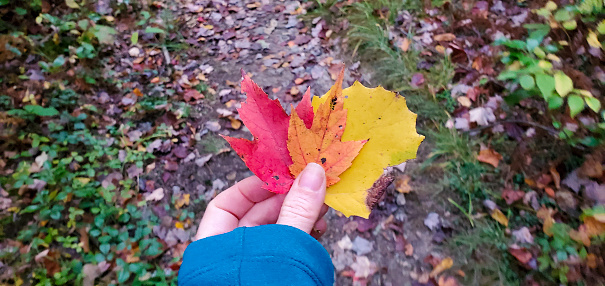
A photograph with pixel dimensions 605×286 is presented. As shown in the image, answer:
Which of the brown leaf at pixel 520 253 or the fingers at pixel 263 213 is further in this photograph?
the brown leaf at pixel 520 253

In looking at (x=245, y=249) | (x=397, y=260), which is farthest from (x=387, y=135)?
(x=397, y=260)

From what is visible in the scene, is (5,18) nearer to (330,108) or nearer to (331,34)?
(331,34)

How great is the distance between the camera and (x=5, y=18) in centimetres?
382

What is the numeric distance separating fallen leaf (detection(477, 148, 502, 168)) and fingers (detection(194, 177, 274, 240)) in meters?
1.69

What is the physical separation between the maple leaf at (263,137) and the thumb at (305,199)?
0.09 m

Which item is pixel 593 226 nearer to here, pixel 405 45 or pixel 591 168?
pixel 591 168

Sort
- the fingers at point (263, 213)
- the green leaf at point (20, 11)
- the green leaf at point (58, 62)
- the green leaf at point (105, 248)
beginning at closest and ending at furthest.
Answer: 1. the fingers at point (263, 213)
2. the green leaf at point (105, 248)
3. the green leaf at point (58, 62)
4. the green leaf at point (20, 11)

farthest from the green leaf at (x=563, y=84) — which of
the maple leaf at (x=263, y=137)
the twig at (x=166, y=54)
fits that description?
the twig at (x=166, y=54)

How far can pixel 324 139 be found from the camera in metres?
1.08

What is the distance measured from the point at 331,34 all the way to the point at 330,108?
3.17m

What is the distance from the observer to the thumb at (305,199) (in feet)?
3.58

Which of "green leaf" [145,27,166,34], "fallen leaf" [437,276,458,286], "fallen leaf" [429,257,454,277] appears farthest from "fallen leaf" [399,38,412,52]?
"green leaf" [145,27,166,34]

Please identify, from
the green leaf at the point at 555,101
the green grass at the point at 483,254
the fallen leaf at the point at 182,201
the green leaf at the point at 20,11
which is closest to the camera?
the green leaf at the point at 555,101

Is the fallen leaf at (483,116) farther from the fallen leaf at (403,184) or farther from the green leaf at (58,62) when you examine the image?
the green leaf at (58,62)
